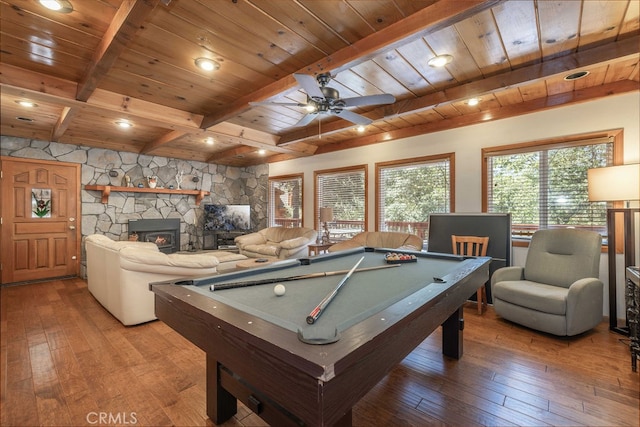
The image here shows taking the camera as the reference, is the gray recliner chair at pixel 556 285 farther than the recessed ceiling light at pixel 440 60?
Yes

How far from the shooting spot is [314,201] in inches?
238

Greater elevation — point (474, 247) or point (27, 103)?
point (27, 103)

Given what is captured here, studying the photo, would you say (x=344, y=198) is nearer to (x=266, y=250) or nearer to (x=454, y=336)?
(x=266, y=250)

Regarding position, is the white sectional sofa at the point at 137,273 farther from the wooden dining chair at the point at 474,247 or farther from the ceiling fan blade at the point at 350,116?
the wooden dining chair at the point at 474,247

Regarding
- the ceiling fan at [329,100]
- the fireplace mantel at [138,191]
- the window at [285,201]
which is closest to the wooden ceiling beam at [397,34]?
the ceiling fan at [329,100]

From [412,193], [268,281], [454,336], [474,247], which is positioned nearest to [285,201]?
[412,193]

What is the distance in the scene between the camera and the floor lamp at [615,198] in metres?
2.61

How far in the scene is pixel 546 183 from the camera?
11.6ft

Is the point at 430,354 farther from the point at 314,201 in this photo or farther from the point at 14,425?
the point at 314,201

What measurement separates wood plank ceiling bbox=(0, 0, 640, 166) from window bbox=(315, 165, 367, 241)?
147 cm

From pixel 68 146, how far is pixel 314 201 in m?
4.77

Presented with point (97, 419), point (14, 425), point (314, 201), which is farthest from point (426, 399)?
point (314, 201)

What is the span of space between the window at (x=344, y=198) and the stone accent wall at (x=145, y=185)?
189cm

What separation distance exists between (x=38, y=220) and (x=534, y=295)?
296 inches
